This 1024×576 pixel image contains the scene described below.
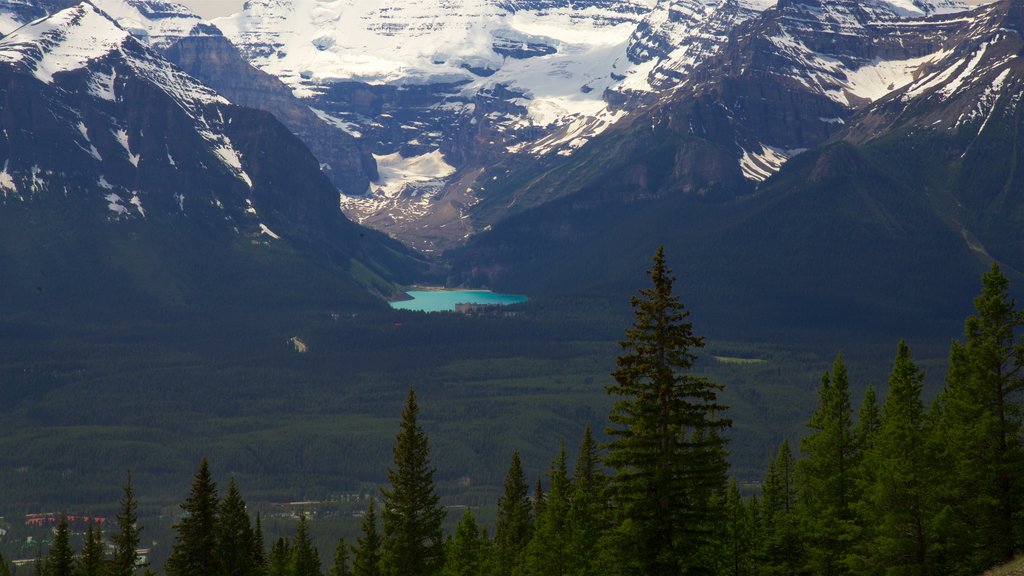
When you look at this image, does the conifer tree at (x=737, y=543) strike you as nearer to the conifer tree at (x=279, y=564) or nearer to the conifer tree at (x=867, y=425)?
the conifer tree at (x=867, y=425)

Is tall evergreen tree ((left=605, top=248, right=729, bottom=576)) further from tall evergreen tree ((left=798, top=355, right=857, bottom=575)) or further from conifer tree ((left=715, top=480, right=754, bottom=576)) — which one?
tall evergreen tree ((left=798, top=355, right=857, bottom=575))

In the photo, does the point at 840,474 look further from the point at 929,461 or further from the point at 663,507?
the point at 663,507

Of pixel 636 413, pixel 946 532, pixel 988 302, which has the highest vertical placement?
pixel 988 302

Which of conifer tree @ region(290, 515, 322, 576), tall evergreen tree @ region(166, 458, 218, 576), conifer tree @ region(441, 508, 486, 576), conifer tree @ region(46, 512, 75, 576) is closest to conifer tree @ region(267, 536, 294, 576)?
conifer tree @ region(290, 515, 322, 576)

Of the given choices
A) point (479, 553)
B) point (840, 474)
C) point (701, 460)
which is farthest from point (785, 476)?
point (701, 460)

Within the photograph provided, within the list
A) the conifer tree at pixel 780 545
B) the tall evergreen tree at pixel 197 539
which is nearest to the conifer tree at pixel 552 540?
the conifer tree at pixel 780 545
